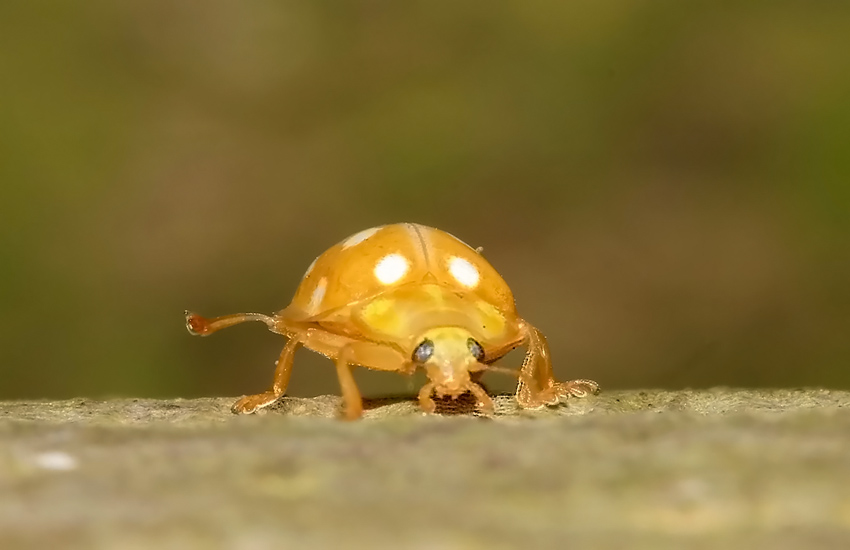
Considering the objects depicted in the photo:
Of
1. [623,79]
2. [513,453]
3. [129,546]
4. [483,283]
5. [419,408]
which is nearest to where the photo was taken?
[129,546]

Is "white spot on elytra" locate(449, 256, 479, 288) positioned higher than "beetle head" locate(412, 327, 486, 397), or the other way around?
"white spot on elytra" locate(449, 256, 479, 288)

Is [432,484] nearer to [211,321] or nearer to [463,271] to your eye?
[463,271]

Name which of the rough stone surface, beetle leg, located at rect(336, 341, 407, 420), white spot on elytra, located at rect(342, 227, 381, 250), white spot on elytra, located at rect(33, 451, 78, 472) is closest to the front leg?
beetle leg, located at rect(336, 341, 407, 420)

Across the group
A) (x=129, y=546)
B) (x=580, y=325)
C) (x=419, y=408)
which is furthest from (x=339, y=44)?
(x=129, y=546)

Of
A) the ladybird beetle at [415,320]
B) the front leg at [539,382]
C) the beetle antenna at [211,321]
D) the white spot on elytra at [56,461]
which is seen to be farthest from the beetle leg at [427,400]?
the white spot on elytra at [56,461]

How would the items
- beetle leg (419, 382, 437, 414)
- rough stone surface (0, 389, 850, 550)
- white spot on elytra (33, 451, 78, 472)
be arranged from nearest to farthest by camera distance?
rough stone surface (0, 389, 850, 550) < white spot on elytra (33, 451, 78, 472) < beetle leg (419, 382, 437, 414)

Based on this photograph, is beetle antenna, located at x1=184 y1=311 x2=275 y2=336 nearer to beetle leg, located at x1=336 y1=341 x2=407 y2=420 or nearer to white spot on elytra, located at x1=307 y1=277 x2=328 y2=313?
white spot on elytra, located at x1=307 y1=277 x2=328 y2=313

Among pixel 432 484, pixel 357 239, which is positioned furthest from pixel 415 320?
pixel 432 484

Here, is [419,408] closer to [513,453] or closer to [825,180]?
[513,453]
